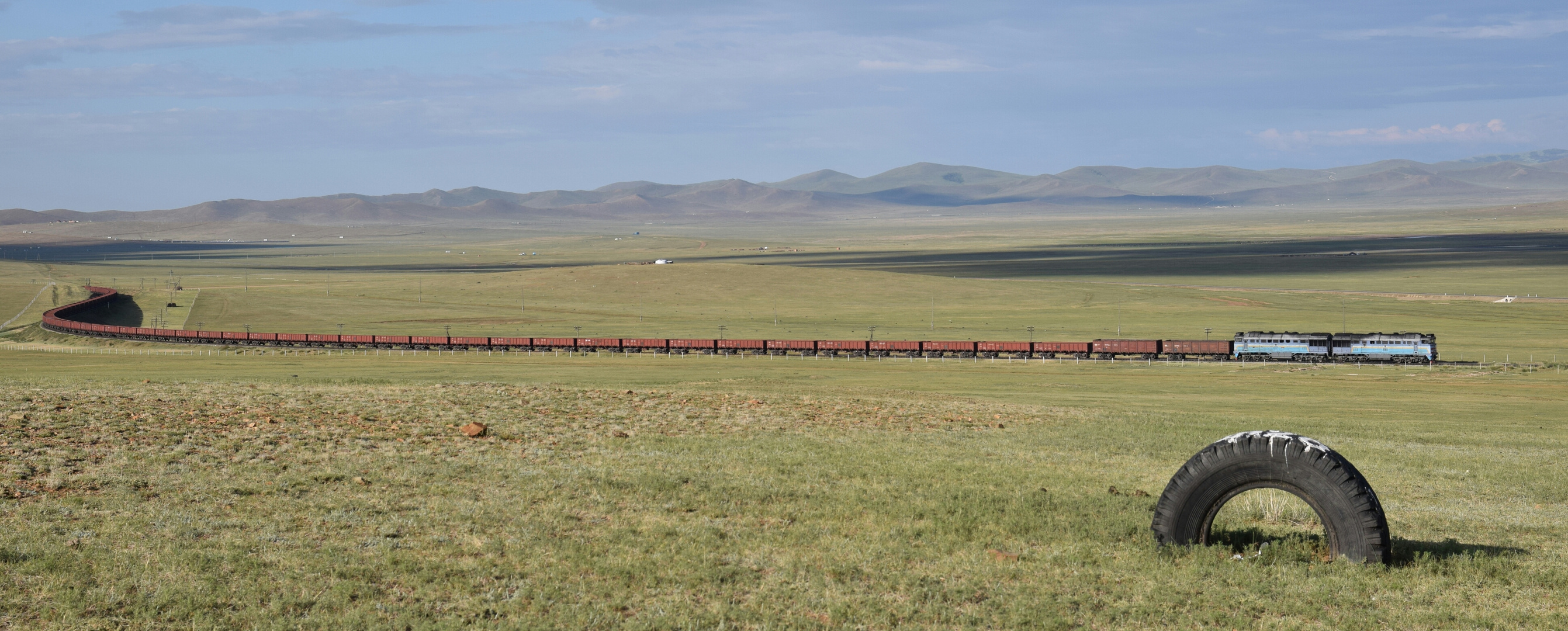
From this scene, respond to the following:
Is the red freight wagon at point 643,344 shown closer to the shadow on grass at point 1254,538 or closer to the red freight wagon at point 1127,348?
the red freight wagon at point 1127,348

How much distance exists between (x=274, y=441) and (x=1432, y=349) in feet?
239

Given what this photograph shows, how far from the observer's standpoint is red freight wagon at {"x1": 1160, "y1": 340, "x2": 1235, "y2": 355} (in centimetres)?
7800

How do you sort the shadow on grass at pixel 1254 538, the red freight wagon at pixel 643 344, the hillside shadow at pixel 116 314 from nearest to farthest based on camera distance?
the shadow on grass at pixel 1254 538 → the red freight wagon at pixel 643 344 → the hillside shadow at pixel 116 314

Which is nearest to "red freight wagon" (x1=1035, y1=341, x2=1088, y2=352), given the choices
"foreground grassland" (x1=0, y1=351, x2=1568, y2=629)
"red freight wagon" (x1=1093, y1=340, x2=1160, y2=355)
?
"red freight wagon" (x1=1093, y1=340, x2=1160, y2=355)

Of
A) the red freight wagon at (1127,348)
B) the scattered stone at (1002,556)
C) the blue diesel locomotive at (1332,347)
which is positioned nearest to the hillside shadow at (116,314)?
the red freight wagon at (1127,348)

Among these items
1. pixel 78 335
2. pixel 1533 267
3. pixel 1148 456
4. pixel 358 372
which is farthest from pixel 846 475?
pixel 1533 267

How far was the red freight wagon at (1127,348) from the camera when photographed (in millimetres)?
79062

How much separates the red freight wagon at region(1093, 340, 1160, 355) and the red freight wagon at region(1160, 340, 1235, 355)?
3.55 feet

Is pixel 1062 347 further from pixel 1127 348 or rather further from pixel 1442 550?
pixel 1442 550

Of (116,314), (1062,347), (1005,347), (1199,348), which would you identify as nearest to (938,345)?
(1005,347)

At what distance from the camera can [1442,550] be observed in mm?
13117

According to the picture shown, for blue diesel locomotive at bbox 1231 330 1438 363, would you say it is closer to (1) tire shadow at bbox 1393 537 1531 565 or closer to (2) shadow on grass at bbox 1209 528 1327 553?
(1) tire shadow at bbox 1393 537 1531 565

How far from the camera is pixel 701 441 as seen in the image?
22266 millimetres

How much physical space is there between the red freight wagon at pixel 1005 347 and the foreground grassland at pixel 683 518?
50.1 meters
